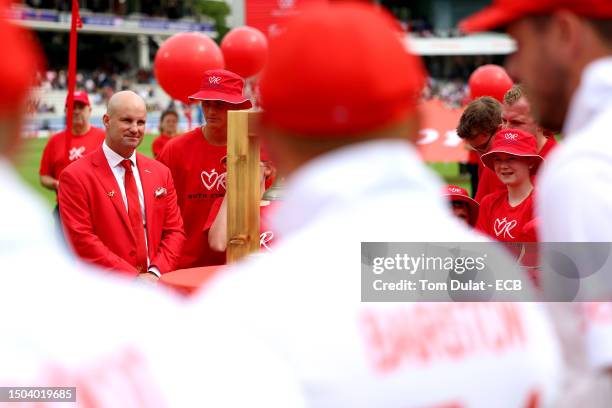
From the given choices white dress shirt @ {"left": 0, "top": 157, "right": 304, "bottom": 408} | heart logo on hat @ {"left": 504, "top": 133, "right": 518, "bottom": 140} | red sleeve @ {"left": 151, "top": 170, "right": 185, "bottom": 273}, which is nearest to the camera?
white dress shirt @ {"left": 0, "top": 157, "right": 304, "bottom": 408}

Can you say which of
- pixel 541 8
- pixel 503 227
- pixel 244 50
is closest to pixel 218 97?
pixel 503 227

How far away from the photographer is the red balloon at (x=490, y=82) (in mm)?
7910

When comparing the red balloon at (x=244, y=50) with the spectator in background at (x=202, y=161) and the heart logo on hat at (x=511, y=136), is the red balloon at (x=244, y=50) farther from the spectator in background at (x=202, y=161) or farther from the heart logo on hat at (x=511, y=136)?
the heart logo on hat at (x=511, y=136)

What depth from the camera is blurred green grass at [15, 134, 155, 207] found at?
1116 mm

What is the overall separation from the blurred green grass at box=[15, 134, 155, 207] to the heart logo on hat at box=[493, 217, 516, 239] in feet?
7.01

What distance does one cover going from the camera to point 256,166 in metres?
3.96

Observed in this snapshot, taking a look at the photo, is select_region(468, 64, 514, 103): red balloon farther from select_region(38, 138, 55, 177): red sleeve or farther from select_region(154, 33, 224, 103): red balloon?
select_region(38, 138, 55, 177): red sleeve

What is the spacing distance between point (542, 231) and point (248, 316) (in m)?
0.63

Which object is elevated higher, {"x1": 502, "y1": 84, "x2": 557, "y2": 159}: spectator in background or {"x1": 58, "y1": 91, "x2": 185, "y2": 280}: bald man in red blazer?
{"x1": 502, "y1": 84, "x2": 557, "y2": 159}: spectator in background

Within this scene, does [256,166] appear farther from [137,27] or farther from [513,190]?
[137,27]

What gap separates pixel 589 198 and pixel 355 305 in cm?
48

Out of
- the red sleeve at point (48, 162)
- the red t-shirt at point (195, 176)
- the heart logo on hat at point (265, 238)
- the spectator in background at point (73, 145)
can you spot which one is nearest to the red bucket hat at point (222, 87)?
the red t-shirt at point (195, 176)

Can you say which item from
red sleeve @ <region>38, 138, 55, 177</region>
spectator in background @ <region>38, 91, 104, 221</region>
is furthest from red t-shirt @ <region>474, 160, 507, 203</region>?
red sleeve @ <region>38, 138, 55, 177</region>

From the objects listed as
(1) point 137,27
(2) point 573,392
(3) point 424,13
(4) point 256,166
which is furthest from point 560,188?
(3) point 424,13
